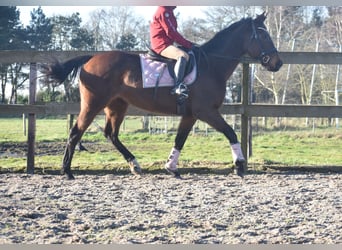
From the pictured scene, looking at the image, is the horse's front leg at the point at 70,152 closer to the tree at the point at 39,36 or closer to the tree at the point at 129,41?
the tree at the point at 39,36

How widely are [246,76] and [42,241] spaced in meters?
4.42

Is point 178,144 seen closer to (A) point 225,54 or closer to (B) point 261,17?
(A) point 225,54

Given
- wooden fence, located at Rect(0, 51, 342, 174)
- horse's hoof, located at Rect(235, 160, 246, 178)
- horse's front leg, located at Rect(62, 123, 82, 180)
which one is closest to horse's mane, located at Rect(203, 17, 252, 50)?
wooden fence, located at Rect(0, 51, 342, 174)

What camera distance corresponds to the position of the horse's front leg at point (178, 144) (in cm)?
655

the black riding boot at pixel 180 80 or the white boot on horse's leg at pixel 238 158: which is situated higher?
the black riding boot at pixel 180 80

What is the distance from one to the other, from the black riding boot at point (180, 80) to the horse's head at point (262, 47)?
1.10 meters

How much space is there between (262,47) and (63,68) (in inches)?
105

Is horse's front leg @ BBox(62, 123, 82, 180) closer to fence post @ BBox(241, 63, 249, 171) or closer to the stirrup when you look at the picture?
the stirrup

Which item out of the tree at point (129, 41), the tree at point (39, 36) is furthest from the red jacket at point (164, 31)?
the tree at point (129, 41)

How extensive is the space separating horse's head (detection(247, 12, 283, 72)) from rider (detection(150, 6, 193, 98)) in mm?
928

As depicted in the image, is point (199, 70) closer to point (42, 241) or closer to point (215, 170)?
point (215, 170)

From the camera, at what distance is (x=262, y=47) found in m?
6.78

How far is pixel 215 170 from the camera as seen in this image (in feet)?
22.8

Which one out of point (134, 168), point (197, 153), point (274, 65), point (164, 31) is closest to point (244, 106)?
point (274, 65)
